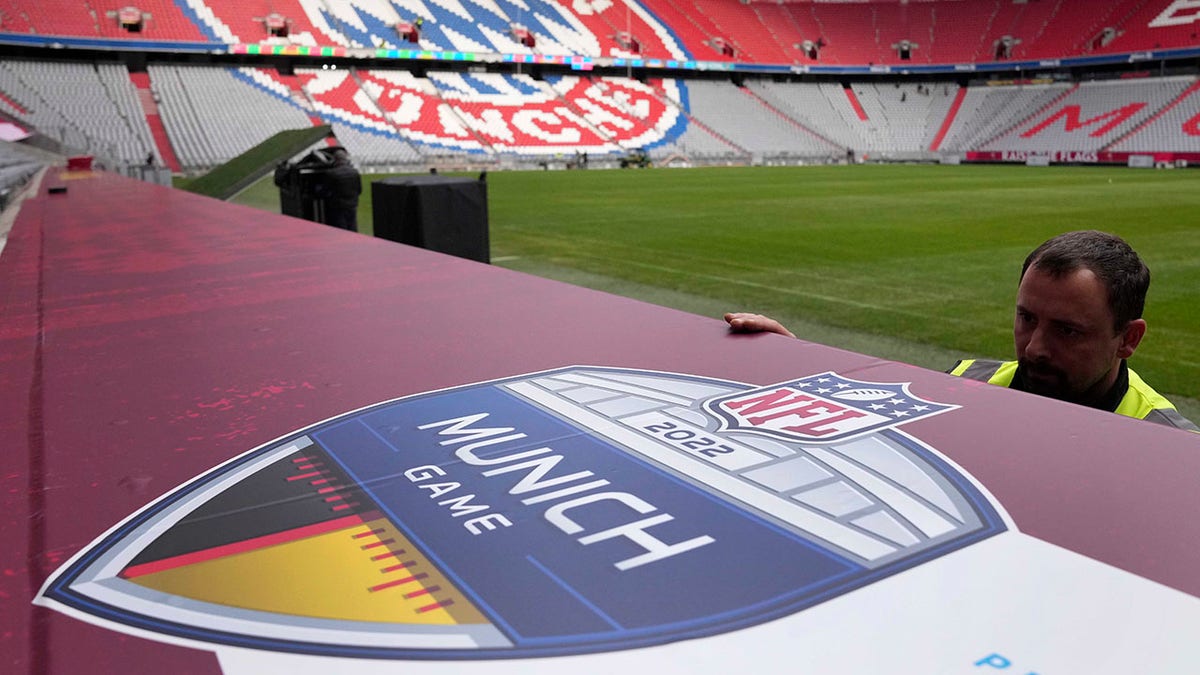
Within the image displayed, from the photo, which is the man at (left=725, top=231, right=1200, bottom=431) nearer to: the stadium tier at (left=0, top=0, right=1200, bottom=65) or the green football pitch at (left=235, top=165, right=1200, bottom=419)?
the green football pitch at (left=235, top=165, right=1200, bottom=419)

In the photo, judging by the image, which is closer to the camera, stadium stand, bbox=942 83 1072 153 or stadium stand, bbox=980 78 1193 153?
stadium stand, bbox=980 78 1193 153

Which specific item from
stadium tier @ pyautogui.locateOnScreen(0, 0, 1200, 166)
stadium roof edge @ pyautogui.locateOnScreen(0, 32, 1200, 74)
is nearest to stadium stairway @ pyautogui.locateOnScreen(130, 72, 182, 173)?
stadium tier @ pyautogui.locateOnScreen(0, 0, 1200, 166)

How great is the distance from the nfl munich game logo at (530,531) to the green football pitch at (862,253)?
72 cm

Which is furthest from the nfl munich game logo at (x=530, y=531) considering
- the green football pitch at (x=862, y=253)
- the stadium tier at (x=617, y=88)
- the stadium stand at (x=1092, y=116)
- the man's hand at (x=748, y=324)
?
the stadium stand at (x=1092, y=116)

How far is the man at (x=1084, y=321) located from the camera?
1.87m

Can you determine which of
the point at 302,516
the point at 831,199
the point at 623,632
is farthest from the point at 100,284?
the point at 831,199

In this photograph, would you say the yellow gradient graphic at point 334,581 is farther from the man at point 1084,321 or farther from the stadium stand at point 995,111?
the stadium stand at point 995,111

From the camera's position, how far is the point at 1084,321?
1.88 m

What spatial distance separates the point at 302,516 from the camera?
1005 millimetres

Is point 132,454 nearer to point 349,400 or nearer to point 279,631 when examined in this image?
point 349,400

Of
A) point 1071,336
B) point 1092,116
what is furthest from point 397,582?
point 1092,116

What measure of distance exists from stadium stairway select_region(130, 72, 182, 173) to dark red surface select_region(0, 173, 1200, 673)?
25.5 meters

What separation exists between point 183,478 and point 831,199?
15.7 meters

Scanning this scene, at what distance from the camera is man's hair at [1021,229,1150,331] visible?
73.7 inches
